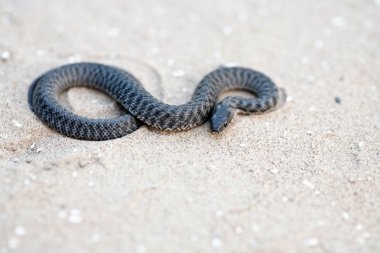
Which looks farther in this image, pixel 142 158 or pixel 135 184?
pixel 142 158

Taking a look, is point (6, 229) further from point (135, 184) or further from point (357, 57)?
point (357, 57)

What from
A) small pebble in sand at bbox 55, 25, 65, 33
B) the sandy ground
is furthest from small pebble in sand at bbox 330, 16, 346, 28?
small pebble in sand at bbox 55, 25, 65, 33

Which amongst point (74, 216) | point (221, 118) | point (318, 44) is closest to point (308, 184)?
point (221, 118)

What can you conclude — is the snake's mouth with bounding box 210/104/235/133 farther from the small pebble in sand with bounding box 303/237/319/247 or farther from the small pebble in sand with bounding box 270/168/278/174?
the small pebble in sand with bounding box 303/237/319/247

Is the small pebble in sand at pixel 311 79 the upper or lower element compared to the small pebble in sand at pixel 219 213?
upper

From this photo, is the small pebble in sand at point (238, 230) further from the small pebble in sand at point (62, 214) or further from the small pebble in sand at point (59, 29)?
the small pebble in sand at point (59, 29)

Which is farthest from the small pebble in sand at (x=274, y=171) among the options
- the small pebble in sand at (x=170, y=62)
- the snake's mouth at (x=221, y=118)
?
the small pebble in sand at (x=170, y=62)

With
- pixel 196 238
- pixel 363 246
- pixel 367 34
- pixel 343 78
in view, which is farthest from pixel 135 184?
pixel 367 34
